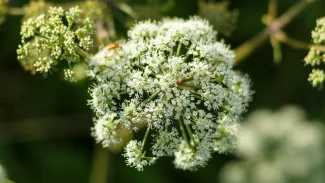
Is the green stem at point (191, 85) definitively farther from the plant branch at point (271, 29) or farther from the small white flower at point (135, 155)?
the plant branch at point (271, 29)

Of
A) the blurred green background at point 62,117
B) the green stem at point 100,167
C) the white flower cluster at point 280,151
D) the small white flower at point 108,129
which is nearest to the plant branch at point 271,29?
the blurred green background at point 62,117

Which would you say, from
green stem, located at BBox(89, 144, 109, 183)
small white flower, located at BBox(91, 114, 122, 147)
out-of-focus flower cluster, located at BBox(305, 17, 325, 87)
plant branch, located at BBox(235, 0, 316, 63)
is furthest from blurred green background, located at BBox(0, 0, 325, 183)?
small white flower, located at BBox(91, 114, 122, 147)

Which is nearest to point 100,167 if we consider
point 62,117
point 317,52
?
point 62,117

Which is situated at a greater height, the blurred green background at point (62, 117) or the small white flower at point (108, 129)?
the blurred green background at point (62, 117)

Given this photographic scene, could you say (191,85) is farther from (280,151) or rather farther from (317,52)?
(280,151)

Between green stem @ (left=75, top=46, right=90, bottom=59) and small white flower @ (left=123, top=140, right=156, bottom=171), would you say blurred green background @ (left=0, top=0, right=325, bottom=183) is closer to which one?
green stem @ (left=75, top=46, right=90, bottom=59)
